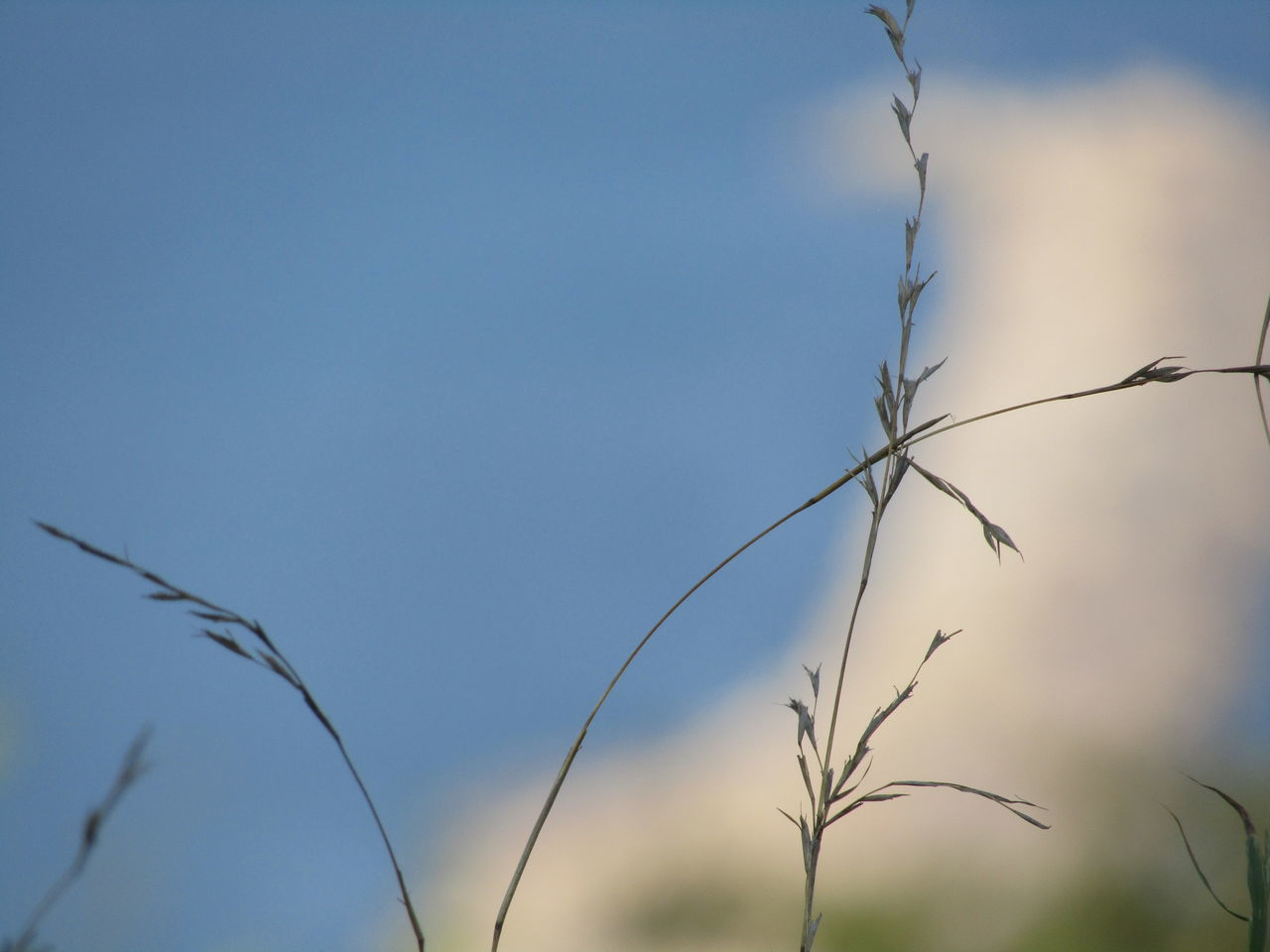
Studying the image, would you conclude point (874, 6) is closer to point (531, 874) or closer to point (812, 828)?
point (812, 828)

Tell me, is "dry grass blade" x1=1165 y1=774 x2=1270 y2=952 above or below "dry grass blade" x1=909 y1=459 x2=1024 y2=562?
below

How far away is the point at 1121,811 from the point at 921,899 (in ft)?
3.74

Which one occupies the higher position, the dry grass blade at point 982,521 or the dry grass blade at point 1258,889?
the dry grass blade at point 982,521

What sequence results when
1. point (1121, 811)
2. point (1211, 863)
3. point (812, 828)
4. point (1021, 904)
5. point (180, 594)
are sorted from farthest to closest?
point (1121, 811)
point (1021, 904)
point (1211, 863)
point (812, 828)
point (180, 594)

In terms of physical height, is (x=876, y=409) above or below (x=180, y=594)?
above

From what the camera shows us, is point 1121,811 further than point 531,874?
No

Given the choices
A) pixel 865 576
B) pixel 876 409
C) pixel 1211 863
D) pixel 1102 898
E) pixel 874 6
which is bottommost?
pixel 1102 898

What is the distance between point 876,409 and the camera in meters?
0.93

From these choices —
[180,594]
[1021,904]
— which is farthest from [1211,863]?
[180,594]

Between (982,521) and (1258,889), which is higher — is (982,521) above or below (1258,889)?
above

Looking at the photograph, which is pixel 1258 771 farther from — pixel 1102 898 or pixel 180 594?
pixel 180 594

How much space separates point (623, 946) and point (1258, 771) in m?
3.57

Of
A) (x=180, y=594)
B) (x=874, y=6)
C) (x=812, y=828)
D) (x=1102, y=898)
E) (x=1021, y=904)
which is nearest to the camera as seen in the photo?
(x=180, y=594)

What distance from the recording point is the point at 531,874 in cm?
671
